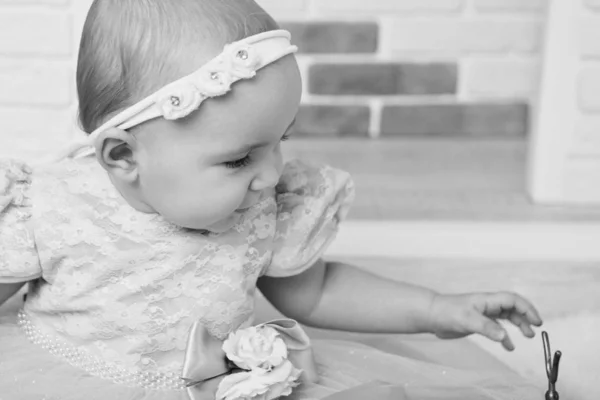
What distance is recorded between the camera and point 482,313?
1026 mm

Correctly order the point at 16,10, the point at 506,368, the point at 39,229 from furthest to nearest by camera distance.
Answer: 1. the point at 16,10
2. the point at 506,368
3. the point at 39,229

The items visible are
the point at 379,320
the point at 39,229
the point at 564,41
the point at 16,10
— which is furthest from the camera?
the point at 564,41

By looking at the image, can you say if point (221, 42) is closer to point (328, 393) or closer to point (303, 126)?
point (328, 393)

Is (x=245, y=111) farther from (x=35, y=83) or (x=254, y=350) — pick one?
(x=35, y=83)

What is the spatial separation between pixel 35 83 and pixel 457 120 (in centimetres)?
104

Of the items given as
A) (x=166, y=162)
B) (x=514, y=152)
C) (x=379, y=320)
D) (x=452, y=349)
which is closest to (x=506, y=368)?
(x=452, y=349)

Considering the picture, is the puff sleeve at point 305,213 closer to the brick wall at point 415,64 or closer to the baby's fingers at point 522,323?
the baby's fingers at point 522,323

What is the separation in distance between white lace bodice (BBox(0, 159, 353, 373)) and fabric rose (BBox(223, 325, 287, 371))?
0.04 meters

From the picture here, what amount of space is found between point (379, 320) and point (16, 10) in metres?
0.95

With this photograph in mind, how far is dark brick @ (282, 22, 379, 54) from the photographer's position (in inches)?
81.4

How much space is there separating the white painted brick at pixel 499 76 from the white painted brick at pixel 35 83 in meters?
0.97

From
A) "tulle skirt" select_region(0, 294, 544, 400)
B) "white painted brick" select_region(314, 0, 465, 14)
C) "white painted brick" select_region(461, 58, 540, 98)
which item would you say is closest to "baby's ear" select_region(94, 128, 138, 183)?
"tulle skirt" select_region(0, 294, 544, 400)

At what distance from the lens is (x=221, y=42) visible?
0.82m

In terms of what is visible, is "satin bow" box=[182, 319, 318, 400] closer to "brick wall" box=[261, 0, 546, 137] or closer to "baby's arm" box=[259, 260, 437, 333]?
"baby's arm" box=[259, 260, 437, 333]
